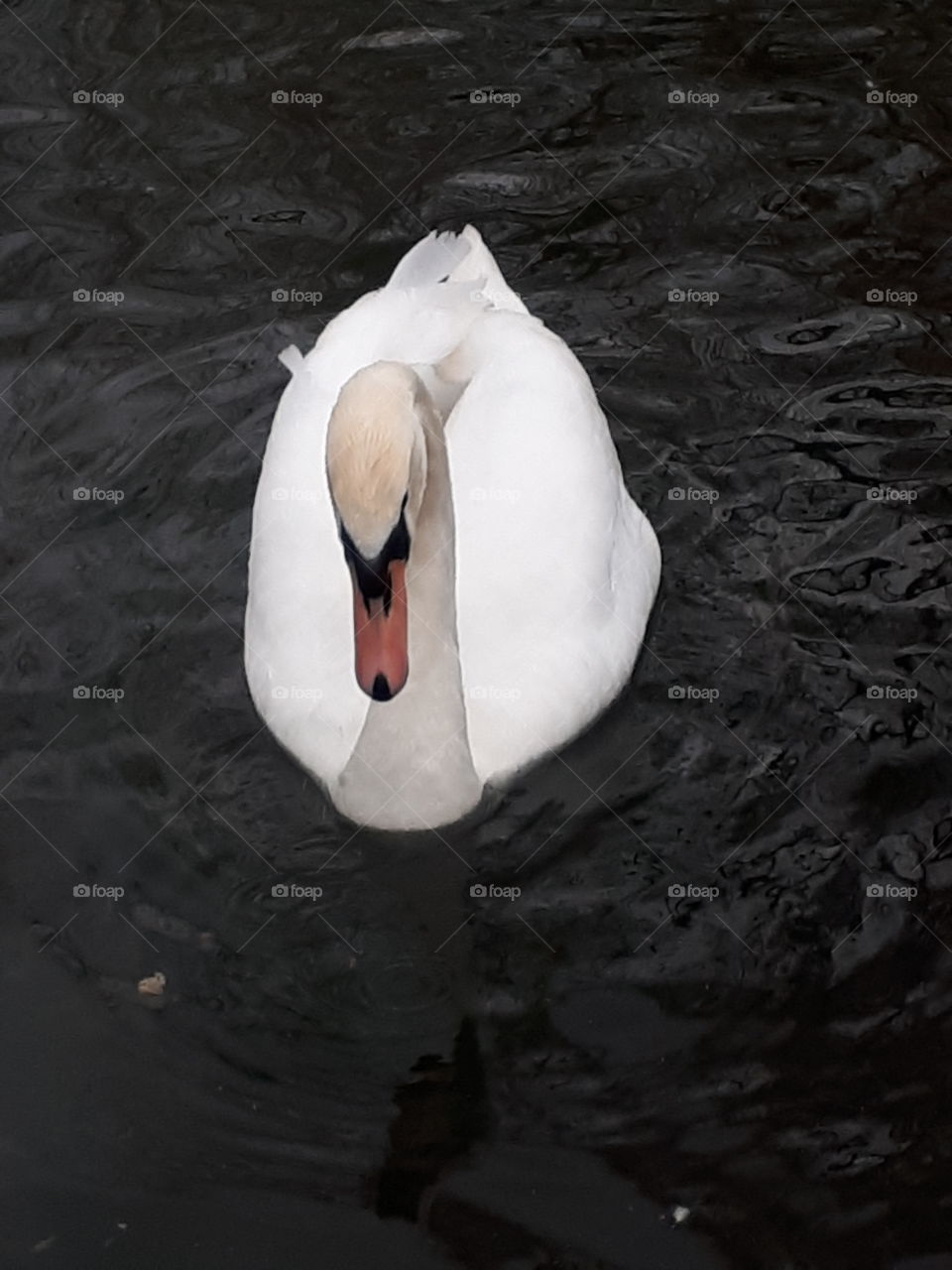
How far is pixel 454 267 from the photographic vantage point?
774cm

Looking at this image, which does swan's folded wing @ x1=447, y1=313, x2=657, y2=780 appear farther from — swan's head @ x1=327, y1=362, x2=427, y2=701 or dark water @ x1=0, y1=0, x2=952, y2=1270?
swan's head @ x1=327, y1=362, x2=427, y2=701

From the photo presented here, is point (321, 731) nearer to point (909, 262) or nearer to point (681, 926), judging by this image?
point (681, 926)

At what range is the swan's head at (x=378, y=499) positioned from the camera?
5.25 meters

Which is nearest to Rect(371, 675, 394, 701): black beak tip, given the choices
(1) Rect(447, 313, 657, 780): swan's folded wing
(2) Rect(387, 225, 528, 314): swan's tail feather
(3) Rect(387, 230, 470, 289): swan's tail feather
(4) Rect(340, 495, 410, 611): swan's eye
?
(4) Rect(340, 495, 410, 611): swan's eye

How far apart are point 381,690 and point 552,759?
145 cm

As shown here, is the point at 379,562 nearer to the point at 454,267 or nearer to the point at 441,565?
the point at 441,565

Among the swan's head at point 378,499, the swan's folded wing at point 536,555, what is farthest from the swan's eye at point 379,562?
the swan's folded wing at point 536,555

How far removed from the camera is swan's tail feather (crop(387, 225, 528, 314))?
7654mm

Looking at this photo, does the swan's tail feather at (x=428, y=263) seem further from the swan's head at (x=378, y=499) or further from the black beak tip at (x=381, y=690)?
the black beak tip at (x=381, y=690)

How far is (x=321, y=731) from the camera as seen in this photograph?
6531 mm

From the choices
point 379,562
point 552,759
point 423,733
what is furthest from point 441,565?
point 552,759

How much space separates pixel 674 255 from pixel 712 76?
1596 millimetres

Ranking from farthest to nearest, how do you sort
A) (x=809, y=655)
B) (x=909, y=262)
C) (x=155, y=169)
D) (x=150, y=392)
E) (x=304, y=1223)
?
(x=155, y=169), (x=909, y=262), (x=150, y=392), (x=809, y=655), (x=304, y=1223)

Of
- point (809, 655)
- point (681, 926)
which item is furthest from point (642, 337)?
point (681, 926)
